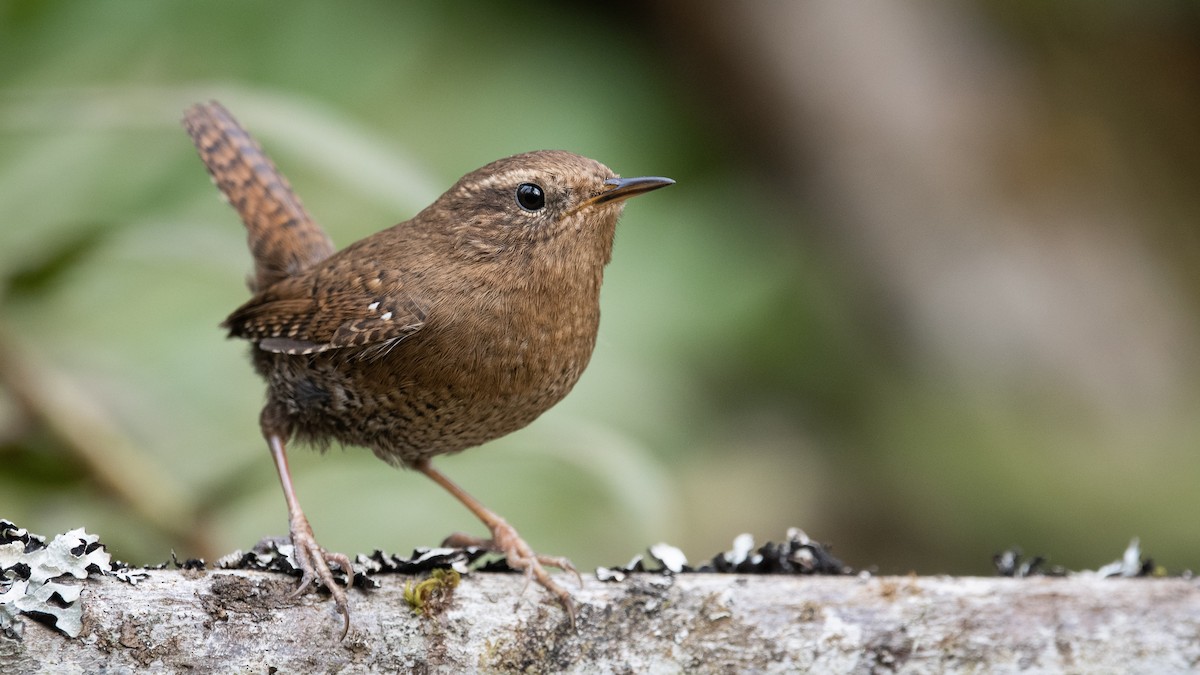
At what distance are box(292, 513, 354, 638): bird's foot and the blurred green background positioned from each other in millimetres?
1378

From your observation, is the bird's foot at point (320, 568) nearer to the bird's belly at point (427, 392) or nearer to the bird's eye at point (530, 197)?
the bird's belly at point (427, 392)

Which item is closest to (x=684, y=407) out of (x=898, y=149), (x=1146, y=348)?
(x=898, y=149)

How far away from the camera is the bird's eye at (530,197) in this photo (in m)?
2.94

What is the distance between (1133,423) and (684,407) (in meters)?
2.35

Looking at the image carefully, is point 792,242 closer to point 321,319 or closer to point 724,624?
point 321,319

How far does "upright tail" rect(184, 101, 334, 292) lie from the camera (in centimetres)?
371

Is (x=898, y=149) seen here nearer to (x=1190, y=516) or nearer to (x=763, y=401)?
(x=763, y=401)

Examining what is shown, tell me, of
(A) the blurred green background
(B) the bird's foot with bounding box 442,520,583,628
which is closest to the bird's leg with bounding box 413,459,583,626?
(B) the bird's foot with bounding box 442,520,583,628

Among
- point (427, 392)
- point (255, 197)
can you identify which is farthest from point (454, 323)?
point (255, 197)

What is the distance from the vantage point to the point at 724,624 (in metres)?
2.48

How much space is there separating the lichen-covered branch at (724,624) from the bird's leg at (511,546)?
0.12 ft

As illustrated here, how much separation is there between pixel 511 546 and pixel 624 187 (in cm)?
91

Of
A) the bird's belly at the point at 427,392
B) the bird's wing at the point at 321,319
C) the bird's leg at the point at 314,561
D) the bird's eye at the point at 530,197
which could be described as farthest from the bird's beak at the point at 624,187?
the bird's leg at the point at 314,561

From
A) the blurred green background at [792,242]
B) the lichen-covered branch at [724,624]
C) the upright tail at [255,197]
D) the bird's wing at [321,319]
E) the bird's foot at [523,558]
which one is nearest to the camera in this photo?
the lichen-covered branch at [724,624]
